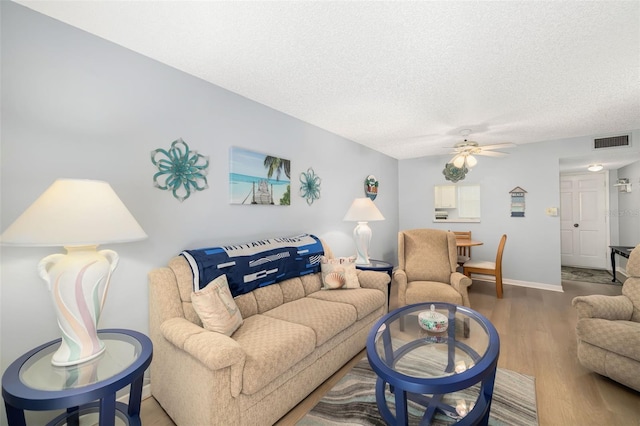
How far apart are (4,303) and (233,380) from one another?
4.15ft

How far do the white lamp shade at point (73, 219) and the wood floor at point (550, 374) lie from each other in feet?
4.22

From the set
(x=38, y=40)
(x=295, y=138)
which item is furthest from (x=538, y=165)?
(x=38, y=40)

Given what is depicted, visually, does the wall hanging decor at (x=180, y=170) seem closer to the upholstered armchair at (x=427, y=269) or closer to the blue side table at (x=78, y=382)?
the blue side table at (x=78, y=382)

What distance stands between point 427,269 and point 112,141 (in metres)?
3.29

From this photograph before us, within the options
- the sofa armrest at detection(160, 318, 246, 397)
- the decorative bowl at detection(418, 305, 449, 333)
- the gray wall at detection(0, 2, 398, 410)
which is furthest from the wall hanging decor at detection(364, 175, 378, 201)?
the sofa armrest at detection(160, 318, 246, 397)

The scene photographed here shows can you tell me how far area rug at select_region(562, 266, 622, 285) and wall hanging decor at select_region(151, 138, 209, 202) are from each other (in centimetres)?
626

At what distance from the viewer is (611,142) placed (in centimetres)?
407

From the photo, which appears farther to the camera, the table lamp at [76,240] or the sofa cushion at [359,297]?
the sofa cushion at [359,297]

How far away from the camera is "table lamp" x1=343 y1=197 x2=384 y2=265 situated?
370 cm

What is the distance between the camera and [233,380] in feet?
4.82

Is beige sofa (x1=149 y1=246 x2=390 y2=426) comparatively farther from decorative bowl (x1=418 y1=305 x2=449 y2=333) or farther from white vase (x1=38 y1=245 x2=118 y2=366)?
decorative bowl (x1=418 y1=305 x2=449 y2=333)

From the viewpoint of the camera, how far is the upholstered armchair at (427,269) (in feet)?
9.99

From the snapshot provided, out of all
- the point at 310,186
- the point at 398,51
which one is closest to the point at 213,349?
the point at 398,51

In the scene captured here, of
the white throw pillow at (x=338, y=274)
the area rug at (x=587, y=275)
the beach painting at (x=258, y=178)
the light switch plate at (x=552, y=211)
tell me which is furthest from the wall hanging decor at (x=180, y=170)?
the area rug at (x=587, y=275)
